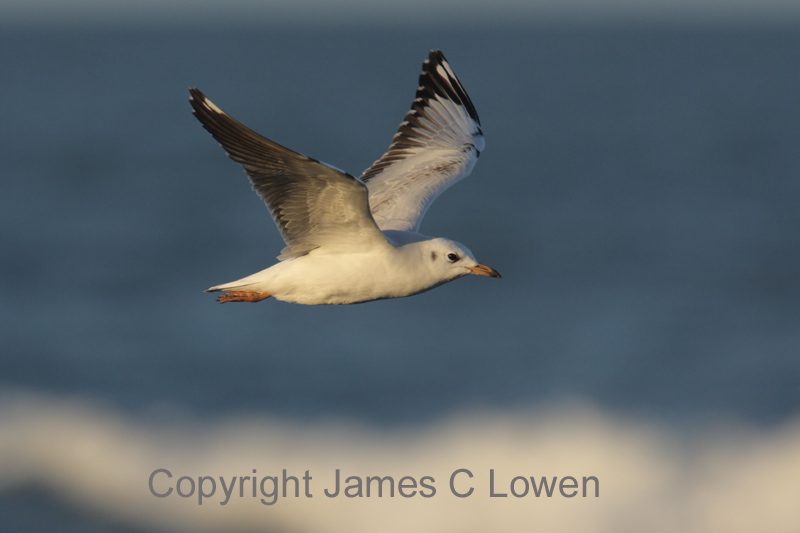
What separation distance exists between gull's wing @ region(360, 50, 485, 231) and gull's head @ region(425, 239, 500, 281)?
940mm

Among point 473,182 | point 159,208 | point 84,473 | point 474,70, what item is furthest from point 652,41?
point 84,473

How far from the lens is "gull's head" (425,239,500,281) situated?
7.50m

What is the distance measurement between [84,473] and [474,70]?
33.6 m

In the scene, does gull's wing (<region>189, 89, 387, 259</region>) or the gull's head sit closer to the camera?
gull's wing (<region>189, 89, 387, 259</region>)

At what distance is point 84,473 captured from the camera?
44.0ft

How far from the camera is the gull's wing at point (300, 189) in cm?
664

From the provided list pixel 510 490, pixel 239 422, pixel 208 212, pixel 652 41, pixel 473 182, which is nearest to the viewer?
pixel 510 490

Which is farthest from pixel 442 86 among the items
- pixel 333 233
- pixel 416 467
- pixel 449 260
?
pixel 416 467

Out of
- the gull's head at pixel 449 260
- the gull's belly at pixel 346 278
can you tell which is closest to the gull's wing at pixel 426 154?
the gull's head at pixel 449 260

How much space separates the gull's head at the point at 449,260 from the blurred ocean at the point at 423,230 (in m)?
6.21

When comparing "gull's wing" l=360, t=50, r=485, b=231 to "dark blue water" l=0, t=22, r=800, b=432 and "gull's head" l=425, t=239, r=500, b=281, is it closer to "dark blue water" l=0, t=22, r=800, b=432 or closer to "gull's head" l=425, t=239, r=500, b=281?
"gull's head" l=425, t=239, r=500, b=281

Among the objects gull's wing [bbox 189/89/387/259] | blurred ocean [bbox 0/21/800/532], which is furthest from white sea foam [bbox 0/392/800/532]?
gull's wing [bbox 189/89/387/259]

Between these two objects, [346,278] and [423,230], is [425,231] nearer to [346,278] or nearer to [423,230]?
[423,230]

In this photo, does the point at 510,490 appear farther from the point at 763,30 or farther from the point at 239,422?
the point at 763,30
